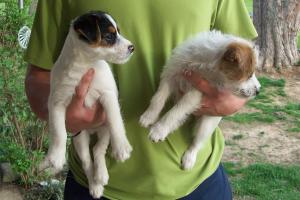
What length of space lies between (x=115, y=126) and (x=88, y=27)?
0.36 m

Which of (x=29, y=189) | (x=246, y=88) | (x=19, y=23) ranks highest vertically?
(x=246, y=88)

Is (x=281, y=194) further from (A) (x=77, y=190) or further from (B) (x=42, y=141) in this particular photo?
(A) (x=77, y=190)

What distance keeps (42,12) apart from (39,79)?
0.23 metres

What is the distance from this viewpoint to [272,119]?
5.96 metres

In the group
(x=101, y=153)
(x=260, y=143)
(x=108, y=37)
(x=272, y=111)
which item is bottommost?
(x=272, y=111)

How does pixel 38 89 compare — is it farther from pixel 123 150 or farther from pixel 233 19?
pixel 233 19

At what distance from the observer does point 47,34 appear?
1798mm

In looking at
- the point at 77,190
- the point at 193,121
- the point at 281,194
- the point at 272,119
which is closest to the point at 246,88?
the point at 193,121

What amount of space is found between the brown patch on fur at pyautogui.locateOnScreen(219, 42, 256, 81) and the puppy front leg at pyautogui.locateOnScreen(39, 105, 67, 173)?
0.57 m

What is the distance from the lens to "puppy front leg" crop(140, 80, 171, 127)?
5.95ft

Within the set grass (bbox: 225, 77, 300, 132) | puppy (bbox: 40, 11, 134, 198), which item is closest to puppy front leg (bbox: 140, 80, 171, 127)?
puppy (bbox: 40, 11, 134, 198)

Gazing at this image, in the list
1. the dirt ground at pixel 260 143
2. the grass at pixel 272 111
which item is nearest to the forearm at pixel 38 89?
the dirt ground at pixel 260 143

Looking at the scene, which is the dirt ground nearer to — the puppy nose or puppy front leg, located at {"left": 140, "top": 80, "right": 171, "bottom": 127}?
puppy front leg, located at {"left": 140, "top": 80, "right": 171, "bottom": 127}

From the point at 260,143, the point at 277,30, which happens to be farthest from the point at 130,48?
the point at 277,30
